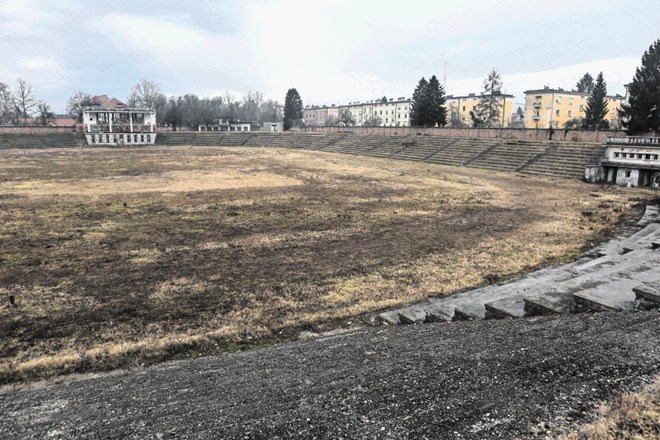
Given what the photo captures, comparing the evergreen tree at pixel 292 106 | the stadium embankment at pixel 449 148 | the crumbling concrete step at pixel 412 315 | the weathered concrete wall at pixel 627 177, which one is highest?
the evergreen tree at pixel 292 106

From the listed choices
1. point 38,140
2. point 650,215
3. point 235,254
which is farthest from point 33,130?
point 650,215

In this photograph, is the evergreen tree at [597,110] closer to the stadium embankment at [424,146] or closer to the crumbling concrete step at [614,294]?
the stadium embankment at [424,146]

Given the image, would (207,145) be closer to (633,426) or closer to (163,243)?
(163,243)

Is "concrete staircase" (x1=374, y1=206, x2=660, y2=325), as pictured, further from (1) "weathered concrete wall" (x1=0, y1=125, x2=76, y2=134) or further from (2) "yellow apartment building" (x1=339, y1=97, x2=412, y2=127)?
(2) "yellow apartment building" (x1=339, y1=97, x2=412, y2=127)

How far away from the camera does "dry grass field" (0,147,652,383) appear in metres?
8.92

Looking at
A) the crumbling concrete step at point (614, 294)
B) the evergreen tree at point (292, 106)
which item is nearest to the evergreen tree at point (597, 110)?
the crumbling concrete step at point (614, 294)

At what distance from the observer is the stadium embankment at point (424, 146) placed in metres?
40.9

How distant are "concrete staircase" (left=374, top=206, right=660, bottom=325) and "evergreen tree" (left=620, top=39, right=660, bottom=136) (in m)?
39.6

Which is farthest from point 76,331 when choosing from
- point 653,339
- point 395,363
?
point 653,339

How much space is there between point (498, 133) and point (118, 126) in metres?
71.1

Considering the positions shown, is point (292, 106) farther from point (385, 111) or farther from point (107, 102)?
point (107, 102)

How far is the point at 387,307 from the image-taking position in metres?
10.4

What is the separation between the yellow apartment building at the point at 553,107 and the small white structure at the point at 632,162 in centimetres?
5703

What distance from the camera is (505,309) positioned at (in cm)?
886
